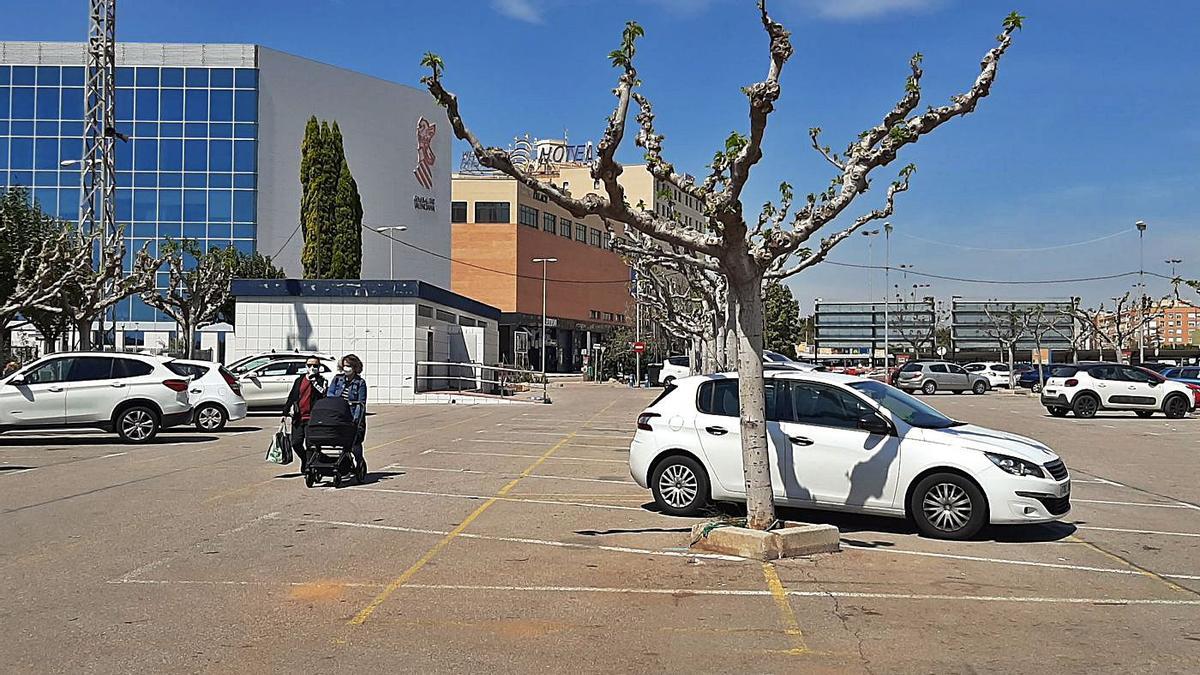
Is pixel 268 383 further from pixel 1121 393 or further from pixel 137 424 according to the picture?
pixel 1121 393

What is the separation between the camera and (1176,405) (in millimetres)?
32688

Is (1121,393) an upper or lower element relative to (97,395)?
lower

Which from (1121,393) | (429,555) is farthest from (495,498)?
(1121,393)

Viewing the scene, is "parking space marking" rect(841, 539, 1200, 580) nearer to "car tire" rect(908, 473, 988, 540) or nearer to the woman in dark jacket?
"car tire" rect(908, 473, 988, 540)

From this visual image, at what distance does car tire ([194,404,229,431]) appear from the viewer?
23656 millimetres

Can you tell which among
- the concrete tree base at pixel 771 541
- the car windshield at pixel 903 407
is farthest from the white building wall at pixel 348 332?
the concrete tree base at pixel 771 541

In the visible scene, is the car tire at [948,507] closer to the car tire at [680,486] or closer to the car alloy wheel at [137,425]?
the car tire at [680,486]

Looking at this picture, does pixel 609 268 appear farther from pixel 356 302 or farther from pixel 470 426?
pixel 470 426

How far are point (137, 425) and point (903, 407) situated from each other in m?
15.1

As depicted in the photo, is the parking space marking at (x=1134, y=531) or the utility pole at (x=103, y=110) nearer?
the parking space marking at (x=1134, y=531)

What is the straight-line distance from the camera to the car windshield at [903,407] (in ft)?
35.0

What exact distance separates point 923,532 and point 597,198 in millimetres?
4308

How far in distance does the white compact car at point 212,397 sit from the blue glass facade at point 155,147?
45.6 metres

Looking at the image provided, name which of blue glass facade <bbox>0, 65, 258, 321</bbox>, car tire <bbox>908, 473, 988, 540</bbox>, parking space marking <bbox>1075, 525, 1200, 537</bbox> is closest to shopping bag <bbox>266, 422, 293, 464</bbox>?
car tire <bbox>908, 473, 988, 540</bbox>
